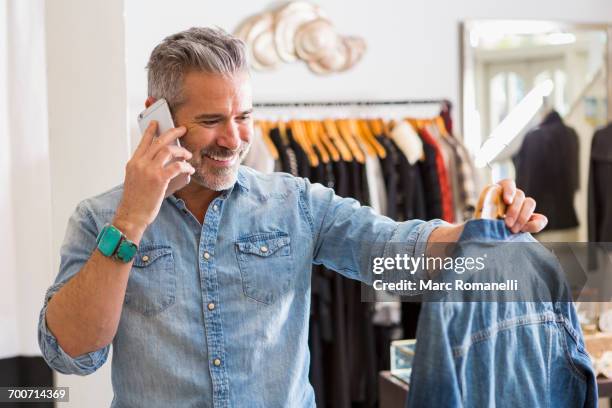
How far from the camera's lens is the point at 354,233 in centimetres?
150

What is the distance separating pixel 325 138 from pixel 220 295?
1.88 metres

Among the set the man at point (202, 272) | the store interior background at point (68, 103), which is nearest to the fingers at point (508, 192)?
the man at point (202, 272)

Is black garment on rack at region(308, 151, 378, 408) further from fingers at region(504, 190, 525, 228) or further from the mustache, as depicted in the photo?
fingers at region(504, 190, 525, 228)

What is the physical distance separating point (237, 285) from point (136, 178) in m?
0.29

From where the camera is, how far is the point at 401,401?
2.11 metres

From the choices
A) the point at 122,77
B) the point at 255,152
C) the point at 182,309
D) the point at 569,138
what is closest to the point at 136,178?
the point at 182,309

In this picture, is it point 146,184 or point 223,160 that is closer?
point 146,184

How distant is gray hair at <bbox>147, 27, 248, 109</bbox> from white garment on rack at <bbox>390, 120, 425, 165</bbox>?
1883 mm

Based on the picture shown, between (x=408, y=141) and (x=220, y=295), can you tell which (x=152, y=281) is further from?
(x=408, y=141)

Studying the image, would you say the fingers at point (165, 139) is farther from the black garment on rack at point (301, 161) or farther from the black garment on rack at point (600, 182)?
Result: the black garment on rack at point (600, 182)

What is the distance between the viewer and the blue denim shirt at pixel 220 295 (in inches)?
56.0

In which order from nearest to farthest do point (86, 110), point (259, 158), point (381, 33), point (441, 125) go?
point (86, 110) → point (259, 158) → point (441, 125) → point (381, 33)

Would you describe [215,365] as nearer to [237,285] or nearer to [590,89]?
[237,285]

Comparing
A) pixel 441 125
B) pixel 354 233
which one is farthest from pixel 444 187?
pixel 354 233
